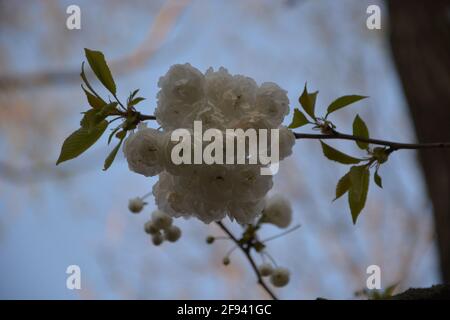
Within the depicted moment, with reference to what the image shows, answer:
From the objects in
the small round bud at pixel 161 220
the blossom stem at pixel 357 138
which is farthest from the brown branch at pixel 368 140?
the small round bud at pixel 161 220

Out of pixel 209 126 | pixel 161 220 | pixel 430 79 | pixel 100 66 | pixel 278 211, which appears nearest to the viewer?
pixel 209 126

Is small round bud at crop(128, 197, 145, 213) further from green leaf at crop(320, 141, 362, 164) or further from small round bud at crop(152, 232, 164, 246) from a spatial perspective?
green leaf at crop(320, 141, 362, 164)

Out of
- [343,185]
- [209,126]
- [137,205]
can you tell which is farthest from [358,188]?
[137,205]

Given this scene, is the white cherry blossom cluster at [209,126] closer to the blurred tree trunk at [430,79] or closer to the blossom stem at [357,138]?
the blossom stem at [357,138]

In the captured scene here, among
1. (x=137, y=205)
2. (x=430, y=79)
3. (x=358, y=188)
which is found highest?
(x=430, y=79)

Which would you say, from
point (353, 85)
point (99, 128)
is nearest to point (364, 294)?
point (99, 128)

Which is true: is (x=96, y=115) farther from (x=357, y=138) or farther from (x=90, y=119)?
(x=357, y=138)

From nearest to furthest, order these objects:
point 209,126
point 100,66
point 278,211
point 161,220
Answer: point 209,126 < point 100,66 < point 161,220 < point 278,211
